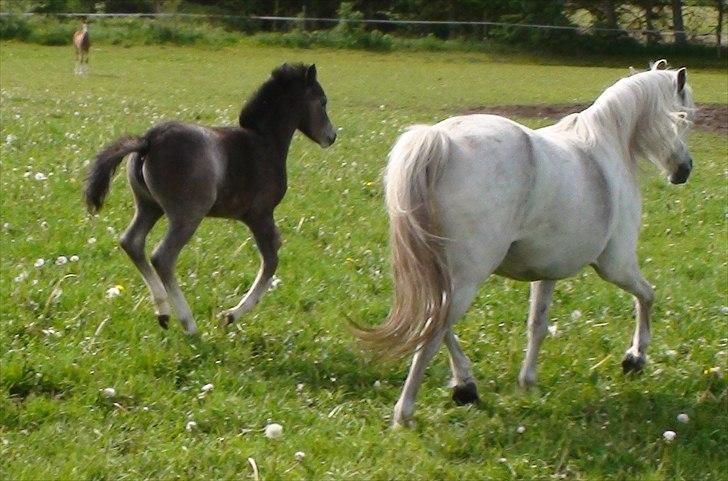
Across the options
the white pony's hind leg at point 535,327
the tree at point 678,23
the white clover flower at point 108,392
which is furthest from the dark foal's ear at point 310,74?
the tree at point 678,23

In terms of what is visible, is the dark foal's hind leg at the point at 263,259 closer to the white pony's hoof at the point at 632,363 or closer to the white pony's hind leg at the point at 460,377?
the white pony's hind leg at the point at 460,377

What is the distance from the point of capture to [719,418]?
586 centimetres

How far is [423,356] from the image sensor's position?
537cm

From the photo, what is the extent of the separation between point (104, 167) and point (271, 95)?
151cm

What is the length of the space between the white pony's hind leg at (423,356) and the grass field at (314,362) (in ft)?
0.36

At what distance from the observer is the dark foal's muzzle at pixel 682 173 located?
6.82 m

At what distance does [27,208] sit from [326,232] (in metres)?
2.49

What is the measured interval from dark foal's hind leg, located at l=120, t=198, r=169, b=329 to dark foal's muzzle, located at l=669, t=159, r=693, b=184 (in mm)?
3242

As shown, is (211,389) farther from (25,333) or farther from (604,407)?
(604,407)

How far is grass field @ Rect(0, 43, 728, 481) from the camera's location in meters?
4.91

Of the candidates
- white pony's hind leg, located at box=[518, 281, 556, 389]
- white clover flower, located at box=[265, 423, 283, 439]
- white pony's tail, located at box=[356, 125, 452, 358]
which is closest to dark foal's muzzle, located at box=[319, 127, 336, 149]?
white pony's hind leg, located at box=[518, 281, 556, 389]

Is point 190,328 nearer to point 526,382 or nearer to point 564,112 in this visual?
point 526,382

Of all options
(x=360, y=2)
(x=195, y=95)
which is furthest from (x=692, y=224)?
(x=360, y=2)

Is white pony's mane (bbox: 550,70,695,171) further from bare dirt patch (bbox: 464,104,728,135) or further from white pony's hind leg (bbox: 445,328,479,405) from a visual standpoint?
bare dirt patch (bbox: 464,104,728,135)
